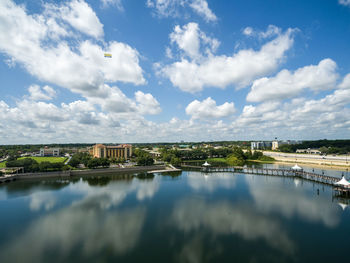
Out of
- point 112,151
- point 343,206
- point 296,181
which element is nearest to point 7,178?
point 112,151

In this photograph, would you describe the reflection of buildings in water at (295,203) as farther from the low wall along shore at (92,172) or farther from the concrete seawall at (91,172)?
the concrete seawall at (91,172)

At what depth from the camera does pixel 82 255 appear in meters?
15.3

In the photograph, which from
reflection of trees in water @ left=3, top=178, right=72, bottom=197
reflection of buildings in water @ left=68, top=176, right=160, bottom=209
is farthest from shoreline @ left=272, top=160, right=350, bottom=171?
reflection of trees in water @ left=3, top=178, right=72, bottom=197

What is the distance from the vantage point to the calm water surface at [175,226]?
50.9 ft

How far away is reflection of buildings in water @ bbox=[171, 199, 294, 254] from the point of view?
17862mm

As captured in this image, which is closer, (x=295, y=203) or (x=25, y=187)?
(x=295, y=203)

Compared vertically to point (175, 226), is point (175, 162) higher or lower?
higher

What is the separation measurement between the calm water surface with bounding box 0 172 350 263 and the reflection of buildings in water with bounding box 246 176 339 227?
0.13 meters

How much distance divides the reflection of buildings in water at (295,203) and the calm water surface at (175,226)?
0.13m

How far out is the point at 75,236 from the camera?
18.3m

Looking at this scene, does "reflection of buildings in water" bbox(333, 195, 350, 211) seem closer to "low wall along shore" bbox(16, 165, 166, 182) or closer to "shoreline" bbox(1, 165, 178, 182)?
"shoreline" bbox(1, 165, 178, 182)

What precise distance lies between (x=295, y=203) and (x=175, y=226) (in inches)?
741

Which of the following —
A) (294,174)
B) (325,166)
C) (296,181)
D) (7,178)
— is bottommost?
(296,181)

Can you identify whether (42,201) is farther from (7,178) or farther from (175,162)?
(175,162)
